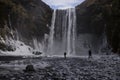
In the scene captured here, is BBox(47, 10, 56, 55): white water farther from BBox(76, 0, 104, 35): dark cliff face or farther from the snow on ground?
BBox(76, 0, 104, 35): dark cliff face

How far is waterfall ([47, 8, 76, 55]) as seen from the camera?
276ft

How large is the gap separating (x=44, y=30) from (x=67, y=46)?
11727 millimetres

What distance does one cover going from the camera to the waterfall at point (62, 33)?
276ft

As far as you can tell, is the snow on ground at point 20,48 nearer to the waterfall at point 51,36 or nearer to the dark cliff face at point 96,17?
the waterfall at point 51,36

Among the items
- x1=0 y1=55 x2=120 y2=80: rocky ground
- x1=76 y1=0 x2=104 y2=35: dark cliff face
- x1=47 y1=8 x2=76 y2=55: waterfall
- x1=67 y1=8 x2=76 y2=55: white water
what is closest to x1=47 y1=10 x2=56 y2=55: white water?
x1=47 y1=8 x2=76 y2=55: waterfall

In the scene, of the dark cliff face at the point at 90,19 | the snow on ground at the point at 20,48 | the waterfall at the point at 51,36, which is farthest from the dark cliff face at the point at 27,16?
the dark cliff face at the point at 90,19

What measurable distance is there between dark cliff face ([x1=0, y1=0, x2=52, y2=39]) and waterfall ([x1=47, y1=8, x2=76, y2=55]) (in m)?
3.05

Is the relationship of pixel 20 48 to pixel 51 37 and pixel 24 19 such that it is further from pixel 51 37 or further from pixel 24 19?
pixel 51 37

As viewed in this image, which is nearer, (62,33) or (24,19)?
(24,19)

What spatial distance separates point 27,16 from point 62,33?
14.9 meters

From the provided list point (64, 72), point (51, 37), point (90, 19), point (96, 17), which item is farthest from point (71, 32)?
point (64, 72)

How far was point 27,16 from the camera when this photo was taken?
282 ft

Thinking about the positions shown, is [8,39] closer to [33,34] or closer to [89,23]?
[33,34]

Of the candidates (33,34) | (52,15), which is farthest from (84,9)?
(33,34)
